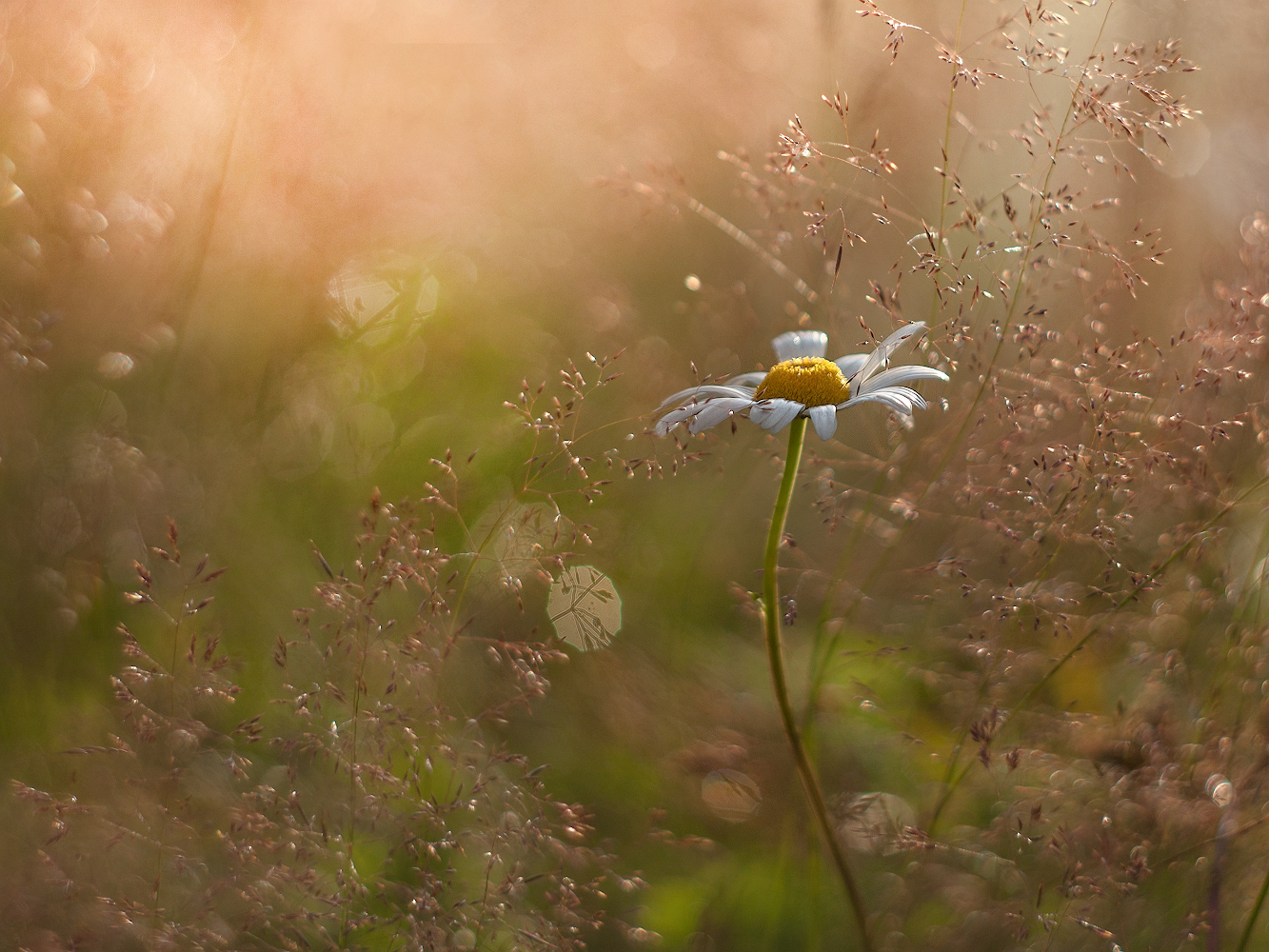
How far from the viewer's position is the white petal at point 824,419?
116cm

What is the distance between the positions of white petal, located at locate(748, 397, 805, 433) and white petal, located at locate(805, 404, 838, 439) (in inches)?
1.3

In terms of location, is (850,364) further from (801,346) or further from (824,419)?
(824,419)

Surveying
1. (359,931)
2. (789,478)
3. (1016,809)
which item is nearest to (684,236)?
(789,478)

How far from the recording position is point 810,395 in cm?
129

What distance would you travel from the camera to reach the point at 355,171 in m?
2.40

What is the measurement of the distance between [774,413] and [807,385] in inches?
4.7

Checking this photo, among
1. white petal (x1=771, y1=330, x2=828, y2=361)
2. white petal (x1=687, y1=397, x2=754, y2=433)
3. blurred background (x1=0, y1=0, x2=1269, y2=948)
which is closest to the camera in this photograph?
white petal (x1=687, y1=397, x2=754, y2=433)

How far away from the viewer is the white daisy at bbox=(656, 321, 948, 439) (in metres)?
1.19

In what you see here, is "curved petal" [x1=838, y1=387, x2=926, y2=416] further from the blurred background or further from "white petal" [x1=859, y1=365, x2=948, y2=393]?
the blurred background

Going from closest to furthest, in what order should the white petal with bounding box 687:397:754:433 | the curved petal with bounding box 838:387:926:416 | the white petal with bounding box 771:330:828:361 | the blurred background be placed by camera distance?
the curved petal with bounding box 838:387:926:416
the white petal with bounding box 687:397:754:433
the white petal with bounding box 771:330:828:361
the blurred background

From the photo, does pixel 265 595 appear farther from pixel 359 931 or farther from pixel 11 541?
pixel 359 931

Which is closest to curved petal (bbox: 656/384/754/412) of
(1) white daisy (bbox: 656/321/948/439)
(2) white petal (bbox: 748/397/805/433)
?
(1) white daisy (bbox: 656/321/948/439)

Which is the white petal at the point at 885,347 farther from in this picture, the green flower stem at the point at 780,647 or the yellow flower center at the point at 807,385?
the green flower stem at the point at 780,647

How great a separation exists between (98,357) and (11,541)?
44 centimetres
